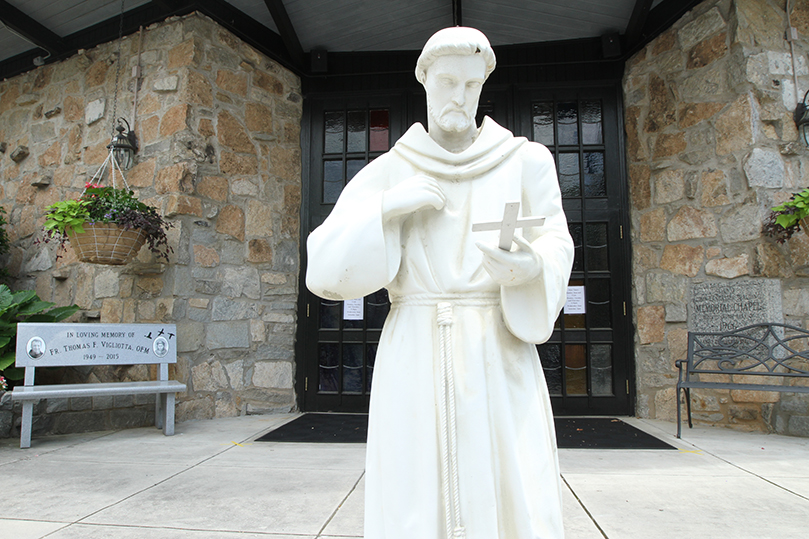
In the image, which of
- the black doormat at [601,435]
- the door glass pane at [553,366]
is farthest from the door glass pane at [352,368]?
the black doormat at [601,435]

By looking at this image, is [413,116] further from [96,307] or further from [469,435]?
[469,435]

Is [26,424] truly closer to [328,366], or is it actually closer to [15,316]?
[15,316]

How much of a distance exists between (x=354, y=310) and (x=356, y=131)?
70.9 inches

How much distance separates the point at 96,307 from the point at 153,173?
1.25 m

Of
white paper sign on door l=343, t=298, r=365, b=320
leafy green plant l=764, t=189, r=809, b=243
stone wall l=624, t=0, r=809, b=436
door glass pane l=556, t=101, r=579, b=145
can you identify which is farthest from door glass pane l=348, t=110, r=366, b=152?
leafy green plant l=764, t=189, r=809, b=243

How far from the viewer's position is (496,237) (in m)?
1.23

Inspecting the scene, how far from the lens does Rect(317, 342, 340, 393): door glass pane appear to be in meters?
4.92

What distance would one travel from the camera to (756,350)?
3824mm

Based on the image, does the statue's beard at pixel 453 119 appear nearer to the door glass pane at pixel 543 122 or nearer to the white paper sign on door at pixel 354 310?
the white paper sign on door at pixel 354 310

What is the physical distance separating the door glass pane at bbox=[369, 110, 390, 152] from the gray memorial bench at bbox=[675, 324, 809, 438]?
3.21 meters

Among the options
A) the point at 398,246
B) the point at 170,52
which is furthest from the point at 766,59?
the point at 170,52

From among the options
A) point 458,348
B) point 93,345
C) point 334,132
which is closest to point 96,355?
point 93,345

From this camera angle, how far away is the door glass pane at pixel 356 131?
5.17 meters

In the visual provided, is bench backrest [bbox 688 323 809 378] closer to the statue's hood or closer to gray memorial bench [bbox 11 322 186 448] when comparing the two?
the statue's hood
